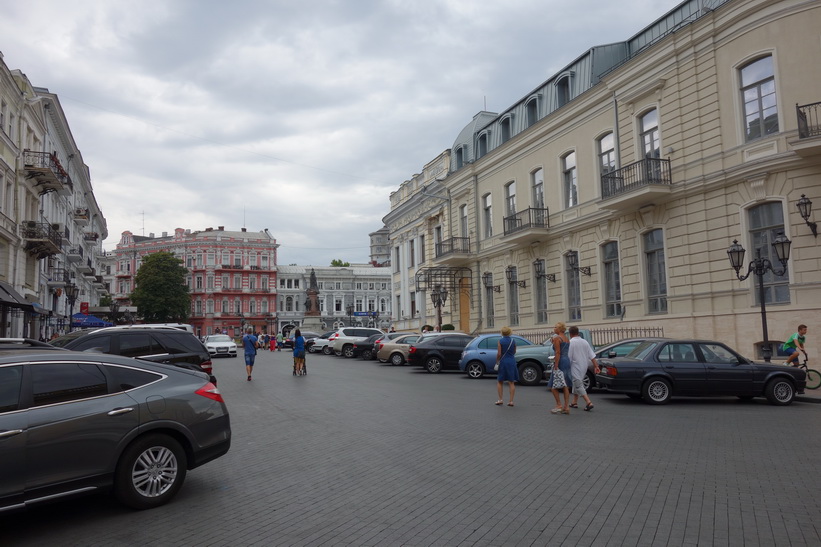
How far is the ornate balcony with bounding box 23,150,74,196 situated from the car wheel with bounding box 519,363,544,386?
2580cm

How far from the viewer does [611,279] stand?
26797 mm

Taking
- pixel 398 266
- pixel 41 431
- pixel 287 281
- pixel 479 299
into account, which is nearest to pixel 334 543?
pixel 41 431

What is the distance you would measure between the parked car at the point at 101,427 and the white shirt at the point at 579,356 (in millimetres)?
8045

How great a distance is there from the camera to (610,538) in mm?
5168

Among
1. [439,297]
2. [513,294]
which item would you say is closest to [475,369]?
[513,294]

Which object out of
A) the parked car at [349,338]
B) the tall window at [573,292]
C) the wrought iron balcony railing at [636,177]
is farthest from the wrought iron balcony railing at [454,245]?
the wrought iron balcony railing at [636,177]

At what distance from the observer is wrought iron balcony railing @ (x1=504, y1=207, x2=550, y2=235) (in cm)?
3067

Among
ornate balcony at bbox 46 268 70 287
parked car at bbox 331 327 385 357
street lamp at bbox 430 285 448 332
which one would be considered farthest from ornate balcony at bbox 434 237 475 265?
ornate balcony at bbox 46 268 70 287

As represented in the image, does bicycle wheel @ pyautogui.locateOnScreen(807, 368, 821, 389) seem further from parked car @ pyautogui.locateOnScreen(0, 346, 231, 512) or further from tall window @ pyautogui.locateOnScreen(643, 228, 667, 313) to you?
parked car @ pyautogui.locateOnScreen(0, 346, 231, 512)

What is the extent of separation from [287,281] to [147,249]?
22.4 meters

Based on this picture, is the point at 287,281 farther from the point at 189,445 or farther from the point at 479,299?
the point at 189,445

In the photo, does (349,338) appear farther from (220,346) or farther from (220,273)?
(220,273)

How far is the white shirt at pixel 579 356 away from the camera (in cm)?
→ 1289

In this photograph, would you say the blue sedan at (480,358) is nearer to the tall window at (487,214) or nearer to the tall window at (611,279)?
the tall window at (611,279)
